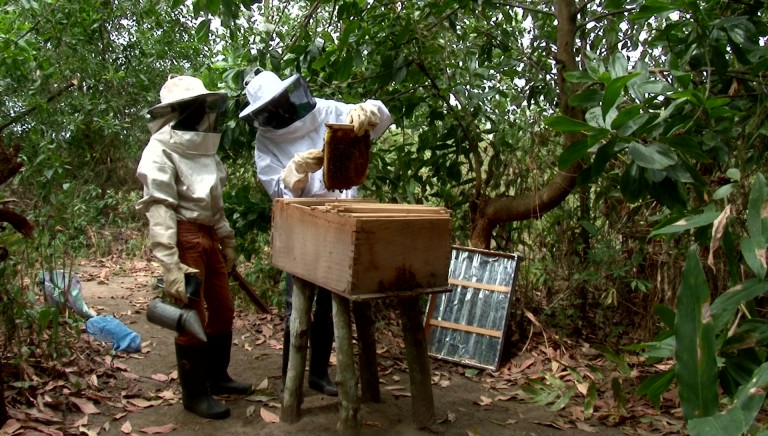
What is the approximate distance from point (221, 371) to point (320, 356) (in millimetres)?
565

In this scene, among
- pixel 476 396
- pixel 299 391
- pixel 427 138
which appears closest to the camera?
pixel 299 391

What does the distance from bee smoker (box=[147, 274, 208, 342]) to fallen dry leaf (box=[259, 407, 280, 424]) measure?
1.66 ft

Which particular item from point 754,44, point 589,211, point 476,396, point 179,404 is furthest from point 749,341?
point 589,211

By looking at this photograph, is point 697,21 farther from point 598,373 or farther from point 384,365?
point 384,365

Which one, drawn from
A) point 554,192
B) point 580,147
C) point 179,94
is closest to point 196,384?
point 179,94

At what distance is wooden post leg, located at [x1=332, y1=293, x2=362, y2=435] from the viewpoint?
124 inches

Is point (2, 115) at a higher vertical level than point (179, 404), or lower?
higher

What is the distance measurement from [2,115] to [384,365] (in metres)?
4.00

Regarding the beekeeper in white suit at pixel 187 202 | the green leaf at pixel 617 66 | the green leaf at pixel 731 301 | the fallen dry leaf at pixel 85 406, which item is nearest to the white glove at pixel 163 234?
the beekeeper in white suit at pixel 187 202

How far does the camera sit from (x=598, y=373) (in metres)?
4.18

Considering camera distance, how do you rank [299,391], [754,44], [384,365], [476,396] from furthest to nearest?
1. [384,365]
2. [476,396]
3. [299,391]
4. [754,44]

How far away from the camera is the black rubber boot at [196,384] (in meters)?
3.47

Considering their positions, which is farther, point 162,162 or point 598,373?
point 598,373

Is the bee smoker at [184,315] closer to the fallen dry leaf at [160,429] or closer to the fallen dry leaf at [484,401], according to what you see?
the fallen dry leaf at [160,429]
